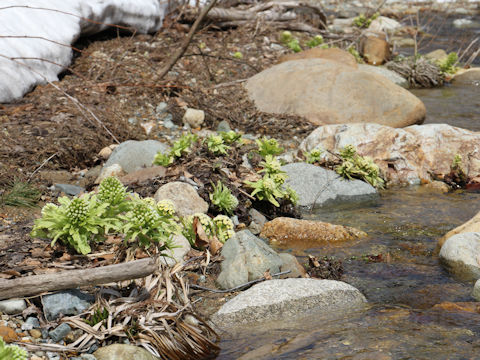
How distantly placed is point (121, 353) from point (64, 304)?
0.46 m

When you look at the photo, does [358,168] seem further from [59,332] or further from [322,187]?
[59,332]

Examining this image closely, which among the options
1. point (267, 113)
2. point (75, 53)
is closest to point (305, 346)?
point (267, 113)

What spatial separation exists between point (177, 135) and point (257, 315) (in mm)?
4743

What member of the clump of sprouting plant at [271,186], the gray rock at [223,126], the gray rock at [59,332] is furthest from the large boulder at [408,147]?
the gray rock at [59,332]

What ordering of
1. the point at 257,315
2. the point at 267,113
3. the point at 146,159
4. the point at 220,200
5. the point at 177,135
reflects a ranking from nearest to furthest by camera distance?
the point at 257,315, the point at 220,200, the point at 146,159, the point at 177,135, the point at 267,113

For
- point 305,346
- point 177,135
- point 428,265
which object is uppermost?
point 305,346

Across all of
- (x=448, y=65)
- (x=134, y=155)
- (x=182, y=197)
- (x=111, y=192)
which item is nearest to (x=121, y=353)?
(x=111, y=192)

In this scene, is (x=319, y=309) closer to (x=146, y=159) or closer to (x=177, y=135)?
(x=146, y=159)

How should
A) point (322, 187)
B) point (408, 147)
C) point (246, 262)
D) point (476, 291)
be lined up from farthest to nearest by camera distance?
point (408, 147)
point (322, 187)
point (246, 262)
point (476, 291)

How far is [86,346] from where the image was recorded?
307 cm

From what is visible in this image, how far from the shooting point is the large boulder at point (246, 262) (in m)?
4.30

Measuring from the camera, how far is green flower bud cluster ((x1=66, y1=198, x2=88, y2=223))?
3525mm

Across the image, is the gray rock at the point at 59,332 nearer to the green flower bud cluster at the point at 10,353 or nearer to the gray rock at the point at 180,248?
the green flower bud cluster at the point at 10,353

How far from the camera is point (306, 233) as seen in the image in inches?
219
